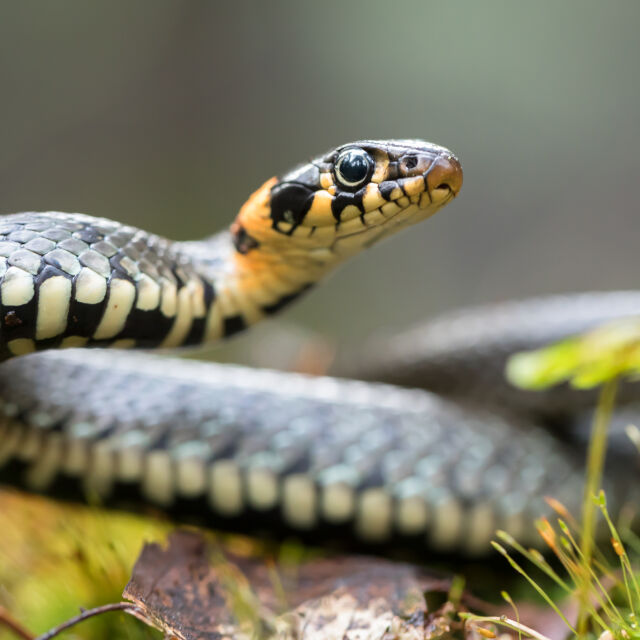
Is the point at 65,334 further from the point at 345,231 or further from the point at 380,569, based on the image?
the point at 380,569

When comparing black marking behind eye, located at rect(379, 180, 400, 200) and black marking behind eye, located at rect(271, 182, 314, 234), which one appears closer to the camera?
black marking behind eye, located at rect(379, 180, 400, 200)

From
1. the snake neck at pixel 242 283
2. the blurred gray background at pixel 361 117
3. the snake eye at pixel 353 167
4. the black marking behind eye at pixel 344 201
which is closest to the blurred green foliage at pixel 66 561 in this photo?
the snake neck at pixel 242 283

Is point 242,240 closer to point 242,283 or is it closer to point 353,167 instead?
point 242,283

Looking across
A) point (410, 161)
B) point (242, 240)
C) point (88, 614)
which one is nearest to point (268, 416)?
point (242, 240)

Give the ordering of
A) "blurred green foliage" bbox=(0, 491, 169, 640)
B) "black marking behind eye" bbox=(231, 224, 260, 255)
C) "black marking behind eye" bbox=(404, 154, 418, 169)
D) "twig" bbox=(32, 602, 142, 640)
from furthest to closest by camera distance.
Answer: "black marking behind eye" bbox=(231, 224, 260, 255) < "black marking behind eye" bbox=(404, 154, 418, 169) < "blurred green foliage" bbox=(0, 491, 169, 640) < "twig" bbox=(32, 602, 142, 640)

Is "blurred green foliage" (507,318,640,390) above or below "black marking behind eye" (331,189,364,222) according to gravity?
below

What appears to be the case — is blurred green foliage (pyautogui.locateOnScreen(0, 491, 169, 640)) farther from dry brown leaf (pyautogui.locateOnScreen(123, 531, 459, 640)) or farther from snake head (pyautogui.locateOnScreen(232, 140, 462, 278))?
snake head (pyautogui.locateOnScreen(232, 140, 462, 278))

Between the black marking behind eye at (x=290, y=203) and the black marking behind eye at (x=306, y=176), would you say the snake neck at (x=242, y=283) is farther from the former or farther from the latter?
the black marking behind eye at (x=306, y=176)

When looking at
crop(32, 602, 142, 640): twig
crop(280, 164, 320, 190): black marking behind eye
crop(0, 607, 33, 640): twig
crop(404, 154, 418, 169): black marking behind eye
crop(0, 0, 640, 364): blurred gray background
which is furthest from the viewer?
crop(0, 0, 640, 364): blurred gray background

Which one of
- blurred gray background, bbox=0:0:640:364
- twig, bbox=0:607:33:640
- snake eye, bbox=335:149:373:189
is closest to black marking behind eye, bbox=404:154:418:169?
snake eye, bbox=335:149:373:189
